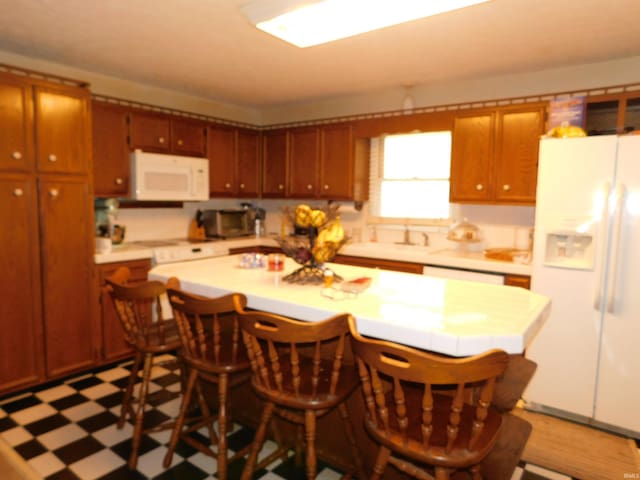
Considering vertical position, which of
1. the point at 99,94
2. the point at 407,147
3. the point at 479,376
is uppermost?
the point at 99,94

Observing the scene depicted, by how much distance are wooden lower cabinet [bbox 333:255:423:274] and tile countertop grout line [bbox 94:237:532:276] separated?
0.03m

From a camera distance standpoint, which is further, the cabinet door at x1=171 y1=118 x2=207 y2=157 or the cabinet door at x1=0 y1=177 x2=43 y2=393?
the cabinet door at x1=171 y1=118 x2=207 y2=157

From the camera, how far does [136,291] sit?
6.75ft

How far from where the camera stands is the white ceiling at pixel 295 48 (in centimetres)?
246

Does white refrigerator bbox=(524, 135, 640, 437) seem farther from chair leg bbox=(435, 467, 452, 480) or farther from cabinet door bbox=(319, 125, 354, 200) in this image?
cabinet door bbox=(319, 125, 354, 200)

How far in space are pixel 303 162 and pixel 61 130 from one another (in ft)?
7.67

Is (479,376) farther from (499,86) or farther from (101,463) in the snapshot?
(499,86)

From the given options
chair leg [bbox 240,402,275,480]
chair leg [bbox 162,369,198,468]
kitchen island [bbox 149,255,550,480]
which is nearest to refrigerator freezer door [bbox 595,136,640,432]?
kitchen island [bbox 149,255,550,480]

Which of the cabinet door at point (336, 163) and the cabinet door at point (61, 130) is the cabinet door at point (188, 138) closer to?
the cabinet door at point (61, 130)

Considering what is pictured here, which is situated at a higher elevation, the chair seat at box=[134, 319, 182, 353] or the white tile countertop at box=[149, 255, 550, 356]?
the white tile countertop at box=[149, 255, 550, 356]

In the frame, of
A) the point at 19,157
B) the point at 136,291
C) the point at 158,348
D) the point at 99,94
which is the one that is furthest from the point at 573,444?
the point at 99,94

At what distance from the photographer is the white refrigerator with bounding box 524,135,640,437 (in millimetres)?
2568

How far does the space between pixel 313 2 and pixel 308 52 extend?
3.63 ft

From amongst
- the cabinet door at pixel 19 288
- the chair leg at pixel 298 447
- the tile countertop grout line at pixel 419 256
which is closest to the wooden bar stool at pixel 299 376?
the chair leg at pixel 298 447
